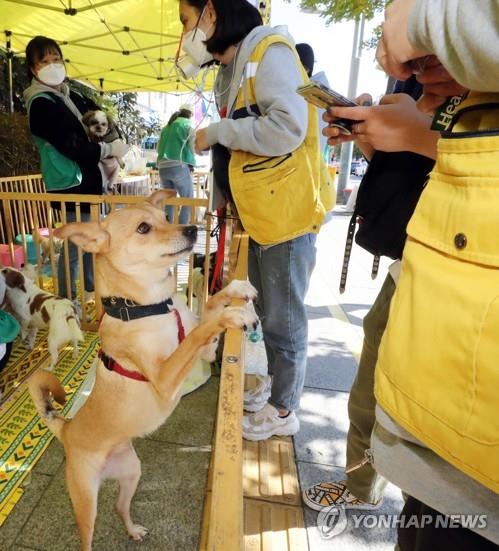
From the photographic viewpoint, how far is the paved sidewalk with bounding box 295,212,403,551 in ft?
6.46

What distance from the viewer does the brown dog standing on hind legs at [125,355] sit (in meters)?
1.73

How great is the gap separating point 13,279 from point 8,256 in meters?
1.39

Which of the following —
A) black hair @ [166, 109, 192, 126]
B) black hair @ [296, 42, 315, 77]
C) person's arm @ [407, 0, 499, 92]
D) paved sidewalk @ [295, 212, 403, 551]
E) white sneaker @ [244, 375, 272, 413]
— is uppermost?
black hair @ [296, 42, 315, 77]

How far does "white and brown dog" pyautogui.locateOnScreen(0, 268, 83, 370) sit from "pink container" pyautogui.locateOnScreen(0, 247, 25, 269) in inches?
43.8

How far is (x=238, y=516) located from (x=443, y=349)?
45 centimetres

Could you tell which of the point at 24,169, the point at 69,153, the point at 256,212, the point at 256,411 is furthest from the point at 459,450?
the point at 24,169

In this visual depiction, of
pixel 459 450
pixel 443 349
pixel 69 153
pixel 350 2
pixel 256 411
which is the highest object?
pixel 350 2

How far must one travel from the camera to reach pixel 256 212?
6.21ft

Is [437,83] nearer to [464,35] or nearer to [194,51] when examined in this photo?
[464,35]

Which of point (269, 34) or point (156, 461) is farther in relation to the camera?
point (156, 461)

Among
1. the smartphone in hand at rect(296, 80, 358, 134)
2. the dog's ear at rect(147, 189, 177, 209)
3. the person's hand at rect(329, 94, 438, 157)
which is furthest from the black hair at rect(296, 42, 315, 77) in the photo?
the person's hand at rect(329, 94, 438, 157)

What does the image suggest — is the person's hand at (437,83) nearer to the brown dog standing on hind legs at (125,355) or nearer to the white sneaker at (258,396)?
the brown dog standing on hind legs at (125,355)

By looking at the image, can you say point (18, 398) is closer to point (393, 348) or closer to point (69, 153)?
point (69, 153)

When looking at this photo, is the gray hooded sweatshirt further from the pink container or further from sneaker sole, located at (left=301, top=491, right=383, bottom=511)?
the pink container
